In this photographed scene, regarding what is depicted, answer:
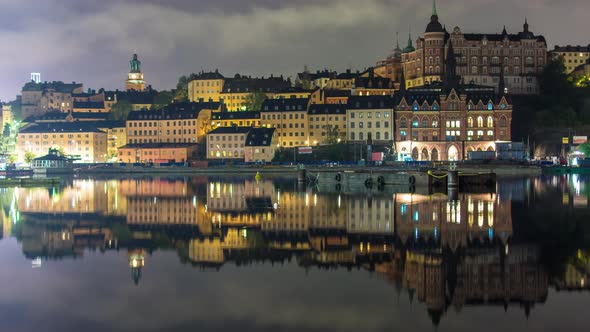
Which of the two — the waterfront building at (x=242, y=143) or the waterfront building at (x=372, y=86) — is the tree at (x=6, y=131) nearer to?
the waterfront building at (x=242, y=143)

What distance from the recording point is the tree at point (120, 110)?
466ft

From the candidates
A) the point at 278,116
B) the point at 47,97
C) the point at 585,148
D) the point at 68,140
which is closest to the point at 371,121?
the point at 278,116

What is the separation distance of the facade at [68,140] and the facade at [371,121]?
162 feet

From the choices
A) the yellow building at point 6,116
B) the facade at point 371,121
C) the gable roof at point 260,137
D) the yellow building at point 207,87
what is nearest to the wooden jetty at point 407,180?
the facade at point 371,121

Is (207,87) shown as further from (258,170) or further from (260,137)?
(258,170)

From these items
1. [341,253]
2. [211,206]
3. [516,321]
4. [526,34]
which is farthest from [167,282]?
[526,34]

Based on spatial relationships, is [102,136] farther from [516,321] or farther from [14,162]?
[516,321]

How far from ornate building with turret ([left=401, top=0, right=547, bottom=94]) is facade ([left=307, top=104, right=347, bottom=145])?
1944 cm

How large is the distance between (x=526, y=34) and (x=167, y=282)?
118 m

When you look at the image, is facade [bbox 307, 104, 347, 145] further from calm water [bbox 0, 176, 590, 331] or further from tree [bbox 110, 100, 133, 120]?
calm water [bbox 0, 176, 590, 331]

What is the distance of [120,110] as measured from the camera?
14300 cm

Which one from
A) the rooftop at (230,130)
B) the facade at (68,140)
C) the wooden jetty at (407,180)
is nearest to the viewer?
the wooden jetty at (407,180)

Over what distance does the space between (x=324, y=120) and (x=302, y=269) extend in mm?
90793

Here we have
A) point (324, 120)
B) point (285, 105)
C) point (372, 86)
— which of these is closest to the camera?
point (324, 120)
